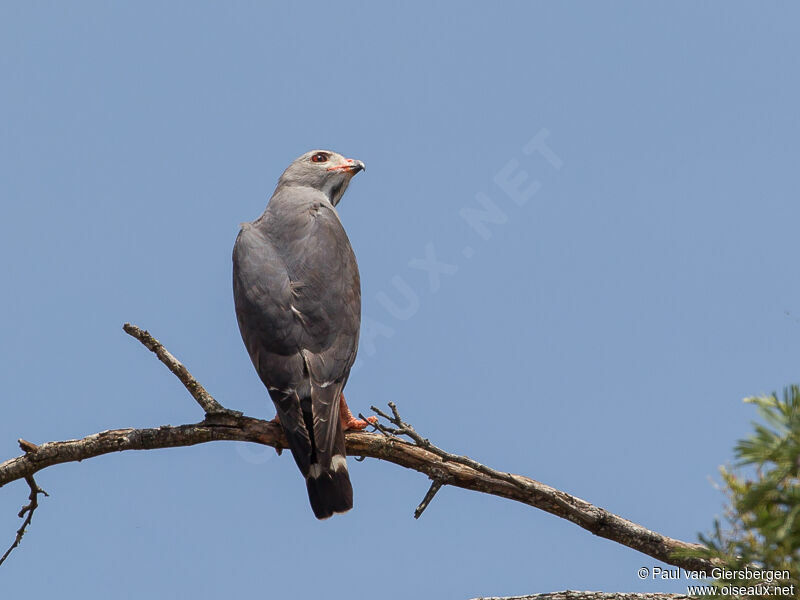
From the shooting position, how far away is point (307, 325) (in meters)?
6.66

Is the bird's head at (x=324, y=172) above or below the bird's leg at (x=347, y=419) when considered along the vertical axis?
above

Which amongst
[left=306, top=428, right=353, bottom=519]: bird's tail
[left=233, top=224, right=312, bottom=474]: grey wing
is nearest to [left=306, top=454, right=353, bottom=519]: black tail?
[left=306, top=428, right=353, bottom=519]: bird's tail

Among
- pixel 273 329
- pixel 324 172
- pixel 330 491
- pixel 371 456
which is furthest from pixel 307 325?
pixel 324 172

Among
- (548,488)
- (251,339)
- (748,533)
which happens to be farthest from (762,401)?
(251,339)

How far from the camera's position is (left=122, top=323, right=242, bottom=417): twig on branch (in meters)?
5.98

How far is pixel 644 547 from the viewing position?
5293 millimetres

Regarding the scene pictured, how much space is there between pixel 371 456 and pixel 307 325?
1084 mm

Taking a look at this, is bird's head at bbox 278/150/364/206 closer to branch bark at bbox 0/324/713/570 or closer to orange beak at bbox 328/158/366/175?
orange beak at bbox 328/158/366/175

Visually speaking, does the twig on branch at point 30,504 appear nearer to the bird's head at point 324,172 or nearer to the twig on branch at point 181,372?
the twig on branch at point 181,372

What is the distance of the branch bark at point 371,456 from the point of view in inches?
206

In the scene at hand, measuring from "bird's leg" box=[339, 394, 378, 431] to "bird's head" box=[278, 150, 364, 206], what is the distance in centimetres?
305

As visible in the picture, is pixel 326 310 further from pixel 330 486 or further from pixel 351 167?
pixel 351 167

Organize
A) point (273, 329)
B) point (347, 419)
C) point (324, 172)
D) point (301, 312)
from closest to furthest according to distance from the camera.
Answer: point (347, 419) → point (273, 329) → point (301, 312) → point (324, 172)

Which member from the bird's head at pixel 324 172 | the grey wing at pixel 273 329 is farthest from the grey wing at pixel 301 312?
the bird's head at pixel 324 172
